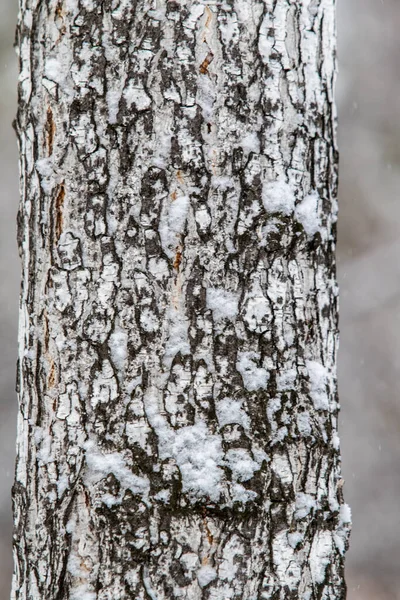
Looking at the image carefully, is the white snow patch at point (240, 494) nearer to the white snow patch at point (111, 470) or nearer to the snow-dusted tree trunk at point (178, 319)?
the snow-dusted tree trunk at point (178, 319)

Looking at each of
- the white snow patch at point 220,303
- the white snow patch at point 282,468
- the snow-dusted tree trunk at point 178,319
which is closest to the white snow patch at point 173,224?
the snow-dusted tree trunk at point 178,319

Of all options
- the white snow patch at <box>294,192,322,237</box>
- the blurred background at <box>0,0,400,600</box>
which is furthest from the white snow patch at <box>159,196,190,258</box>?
the blurred background at <box>0,0,400,600</box>

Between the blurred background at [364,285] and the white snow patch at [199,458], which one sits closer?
the white snow patch at [199,458]

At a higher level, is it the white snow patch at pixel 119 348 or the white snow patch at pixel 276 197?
the white snow patch at pixel 276 197

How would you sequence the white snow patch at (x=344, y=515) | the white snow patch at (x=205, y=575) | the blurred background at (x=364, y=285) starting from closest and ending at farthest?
the white snow patch at (x=205, y=575)
the white snow patch at (x=344, y=515)
the blurred background at (x=364, y=285)

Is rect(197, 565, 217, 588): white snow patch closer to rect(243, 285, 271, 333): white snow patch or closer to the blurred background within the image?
rect(243, 285, 271, 333): white snow patch

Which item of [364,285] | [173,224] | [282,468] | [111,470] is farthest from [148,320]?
[364,285]

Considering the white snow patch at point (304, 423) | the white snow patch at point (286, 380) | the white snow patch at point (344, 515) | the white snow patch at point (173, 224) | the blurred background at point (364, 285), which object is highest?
the blurred background at point (364, 285)
